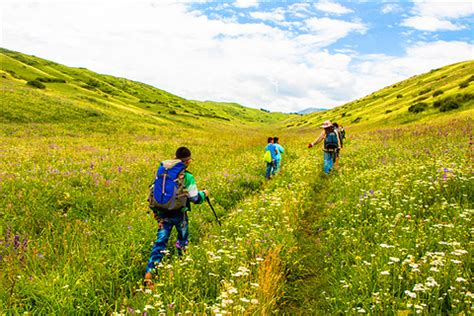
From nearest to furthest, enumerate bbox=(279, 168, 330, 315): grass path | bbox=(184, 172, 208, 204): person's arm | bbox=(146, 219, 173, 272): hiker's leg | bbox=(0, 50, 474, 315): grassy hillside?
bbox=(0, 50, 474, 315): grassy hillside → bbox=(279, 168, 330, 315): grass path → bbox=(146, 219, 173, 272): hiker's leg → bbox=(184, 172, 208, 204): person's arm

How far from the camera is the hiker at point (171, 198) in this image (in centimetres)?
552

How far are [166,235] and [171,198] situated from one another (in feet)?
2.82

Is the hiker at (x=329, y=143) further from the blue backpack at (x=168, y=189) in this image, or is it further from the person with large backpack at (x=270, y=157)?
the blue backpack at (x=168, y=189)

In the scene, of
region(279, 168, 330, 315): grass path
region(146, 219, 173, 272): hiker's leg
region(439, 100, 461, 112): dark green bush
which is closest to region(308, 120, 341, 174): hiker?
region(279, 168, 330, 315): grass path

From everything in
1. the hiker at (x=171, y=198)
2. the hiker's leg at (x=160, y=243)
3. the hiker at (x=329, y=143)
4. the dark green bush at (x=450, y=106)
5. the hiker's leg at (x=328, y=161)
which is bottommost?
the hiker's leg at (x=160, y=243)

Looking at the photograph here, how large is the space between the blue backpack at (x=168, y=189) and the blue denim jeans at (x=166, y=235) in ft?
1.30

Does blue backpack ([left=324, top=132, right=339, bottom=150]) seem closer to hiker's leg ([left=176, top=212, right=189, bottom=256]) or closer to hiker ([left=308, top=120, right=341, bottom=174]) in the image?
hiker ([left=308, top=120, right=341, bottom=174])

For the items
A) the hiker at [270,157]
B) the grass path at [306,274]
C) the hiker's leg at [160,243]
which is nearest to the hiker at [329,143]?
the hiker at [270,157]

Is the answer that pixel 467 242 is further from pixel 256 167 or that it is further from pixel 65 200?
pixel 256 167

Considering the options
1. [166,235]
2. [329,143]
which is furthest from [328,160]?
[166,235]

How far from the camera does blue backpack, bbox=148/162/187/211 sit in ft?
18.1

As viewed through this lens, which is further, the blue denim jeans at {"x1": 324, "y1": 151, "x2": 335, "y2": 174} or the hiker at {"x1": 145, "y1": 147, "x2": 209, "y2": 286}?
the blue denim jeans at {"x1": 324, "y1": 151, "x2": 335, "y2": 174}

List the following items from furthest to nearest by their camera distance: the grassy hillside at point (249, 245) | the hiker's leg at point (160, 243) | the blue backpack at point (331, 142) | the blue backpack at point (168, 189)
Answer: the blue backpack at point (331, 142), the hiker's leg at point (160, 243), the blue backpack at point (168, 189), the grassy hillside at point (249, 245)

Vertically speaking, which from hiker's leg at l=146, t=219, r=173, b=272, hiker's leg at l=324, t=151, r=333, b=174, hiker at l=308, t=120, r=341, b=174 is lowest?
hiker's leg at l=146, t=219, r=173, b=272
